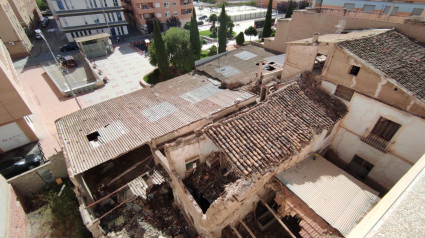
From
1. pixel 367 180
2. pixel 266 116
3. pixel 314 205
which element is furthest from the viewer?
pixel 367 180

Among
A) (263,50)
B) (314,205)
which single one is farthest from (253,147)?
(263,50)

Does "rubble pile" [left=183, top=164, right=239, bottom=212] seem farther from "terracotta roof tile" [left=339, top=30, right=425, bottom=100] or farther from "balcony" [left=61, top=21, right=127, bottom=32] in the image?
"balcony" [left=61, top=21, right=127, bottom=32]

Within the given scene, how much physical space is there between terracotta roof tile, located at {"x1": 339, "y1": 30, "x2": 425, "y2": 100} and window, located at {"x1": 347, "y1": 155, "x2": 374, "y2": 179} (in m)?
5.57

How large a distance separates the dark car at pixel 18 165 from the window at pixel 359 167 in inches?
1013

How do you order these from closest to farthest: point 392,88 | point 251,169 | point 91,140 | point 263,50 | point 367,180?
point 251,169, point 392,88, point 367,180, point 91,140, point 263,50

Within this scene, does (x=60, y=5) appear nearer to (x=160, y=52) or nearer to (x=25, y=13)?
(x=25, y=13)

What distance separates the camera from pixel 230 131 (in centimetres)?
1080

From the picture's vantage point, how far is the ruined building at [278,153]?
10.3 m

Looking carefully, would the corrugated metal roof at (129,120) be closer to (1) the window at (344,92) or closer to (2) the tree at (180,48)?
(1) the window at (344,92)

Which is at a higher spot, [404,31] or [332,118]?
[404,31]

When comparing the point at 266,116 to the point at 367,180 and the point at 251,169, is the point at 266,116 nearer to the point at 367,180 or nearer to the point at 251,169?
the point at 251,169

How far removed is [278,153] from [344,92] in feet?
22.7

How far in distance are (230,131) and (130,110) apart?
11276 millimetres

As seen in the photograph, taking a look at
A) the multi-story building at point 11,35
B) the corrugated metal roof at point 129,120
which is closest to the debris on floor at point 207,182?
the corrugated metal roof at point 129,120
